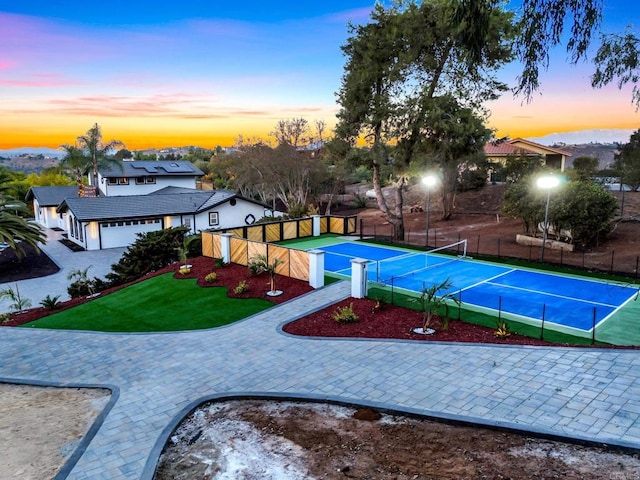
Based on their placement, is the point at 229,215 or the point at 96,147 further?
the point at 96,147

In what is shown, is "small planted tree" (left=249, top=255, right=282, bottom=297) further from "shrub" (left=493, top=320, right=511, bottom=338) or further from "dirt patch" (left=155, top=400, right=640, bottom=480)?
"dirt patch" (left=155, top=400, right=640, bottom=480)

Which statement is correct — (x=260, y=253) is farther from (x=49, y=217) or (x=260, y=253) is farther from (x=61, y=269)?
(x=49, y=217)

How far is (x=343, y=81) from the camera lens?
1056 inches

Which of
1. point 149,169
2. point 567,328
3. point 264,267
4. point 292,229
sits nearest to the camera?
point 567,328

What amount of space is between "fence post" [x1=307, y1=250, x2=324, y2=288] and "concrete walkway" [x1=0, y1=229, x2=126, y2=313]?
12882 millimetres

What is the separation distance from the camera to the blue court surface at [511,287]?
13039mm

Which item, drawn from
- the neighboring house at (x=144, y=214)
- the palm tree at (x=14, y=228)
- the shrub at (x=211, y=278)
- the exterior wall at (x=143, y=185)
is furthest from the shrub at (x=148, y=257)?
the exterior wall at (x=143, y=185)

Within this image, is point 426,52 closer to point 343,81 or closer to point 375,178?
point 343,81

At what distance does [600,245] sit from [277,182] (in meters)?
28.9

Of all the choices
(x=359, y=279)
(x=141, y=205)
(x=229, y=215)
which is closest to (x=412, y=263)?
(x=359, y=279)

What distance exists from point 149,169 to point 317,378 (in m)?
44.4

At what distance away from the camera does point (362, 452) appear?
245 inches

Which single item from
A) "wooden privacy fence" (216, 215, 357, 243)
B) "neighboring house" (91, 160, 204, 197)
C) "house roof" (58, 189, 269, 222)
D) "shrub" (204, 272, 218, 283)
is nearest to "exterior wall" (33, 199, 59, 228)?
"neighboring house" (91, 160, 204, 197)

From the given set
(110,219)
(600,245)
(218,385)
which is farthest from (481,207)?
(218,385)
